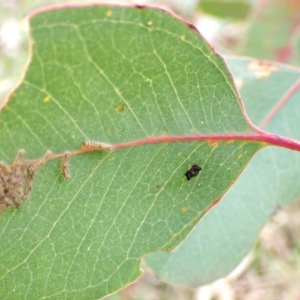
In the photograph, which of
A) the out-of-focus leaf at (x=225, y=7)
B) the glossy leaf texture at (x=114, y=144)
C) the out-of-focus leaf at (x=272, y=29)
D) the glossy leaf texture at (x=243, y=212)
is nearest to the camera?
the glossy leaf texture at (x=114, y=144)

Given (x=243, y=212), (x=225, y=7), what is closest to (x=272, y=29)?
(x=225, y=7)

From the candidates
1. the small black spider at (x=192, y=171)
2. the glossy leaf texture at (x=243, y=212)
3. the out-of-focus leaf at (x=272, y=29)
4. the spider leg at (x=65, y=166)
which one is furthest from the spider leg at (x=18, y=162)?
the out-of-focus leaf at (x=272, y=29)

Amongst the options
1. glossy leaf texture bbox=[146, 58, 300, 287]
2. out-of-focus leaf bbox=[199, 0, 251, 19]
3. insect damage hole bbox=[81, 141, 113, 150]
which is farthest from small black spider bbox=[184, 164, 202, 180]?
out-of-focus leaf bbox=[199, 0, 251, 19]

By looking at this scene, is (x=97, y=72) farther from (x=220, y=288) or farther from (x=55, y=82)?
(x=220, y=288)

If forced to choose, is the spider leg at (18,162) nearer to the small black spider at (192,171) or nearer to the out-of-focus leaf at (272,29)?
the small black spider at (192,171)

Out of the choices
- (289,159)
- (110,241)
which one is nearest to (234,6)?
(289,159)

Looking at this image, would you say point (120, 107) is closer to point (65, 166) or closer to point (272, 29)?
point (65, 166)
